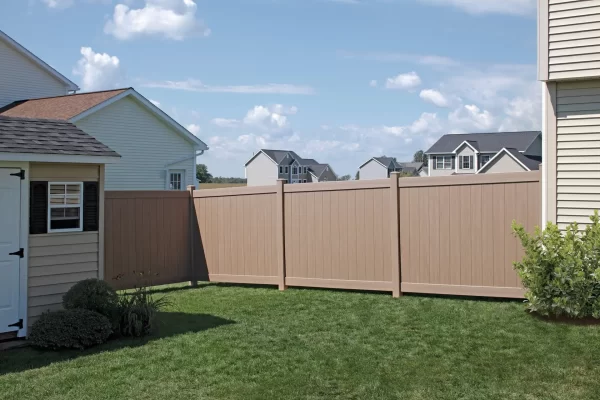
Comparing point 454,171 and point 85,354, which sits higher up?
point 454,171

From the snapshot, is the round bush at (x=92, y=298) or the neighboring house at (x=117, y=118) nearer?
the round bush at (x=92, y=298)

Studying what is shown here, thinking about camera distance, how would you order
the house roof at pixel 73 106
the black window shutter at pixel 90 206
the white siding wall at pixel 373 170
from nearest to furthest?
the black window shutter at pixel 90 206 → the house roof at pixel 73 106 → the white siding wall at pixel 373 170

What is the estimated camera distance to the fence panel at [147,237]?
1145 centimetres

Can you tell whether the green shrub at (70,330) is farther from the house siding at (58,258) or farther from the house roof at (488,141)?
the house roof at (488,141)

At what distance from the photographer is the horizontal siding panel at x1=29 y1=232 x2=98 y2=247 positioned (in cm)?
828

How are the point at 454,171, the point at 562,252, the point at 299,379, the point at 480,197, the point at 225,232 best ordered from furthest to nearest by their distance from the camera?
the point at 454,171 < the point at 225,232 < the point at 480,197 < the point at 562,252 < the point at 299,379

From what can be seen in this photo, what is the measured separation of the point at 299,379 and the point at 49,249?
421 cm

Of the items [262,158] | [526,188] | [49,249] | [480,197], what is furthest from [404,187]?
[262,158]

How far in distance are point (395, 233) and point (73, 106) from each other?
570 inches

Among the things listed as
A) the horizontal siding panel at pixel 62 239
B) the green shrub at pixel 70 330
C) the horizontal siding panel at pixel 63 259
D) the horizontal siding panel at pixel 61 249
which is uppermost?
the horizontal siding panel at pixel 62 239

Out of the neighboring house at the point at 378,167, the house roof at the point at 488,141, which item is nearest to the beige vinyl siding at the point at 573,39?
the house roof at the point at 488,141

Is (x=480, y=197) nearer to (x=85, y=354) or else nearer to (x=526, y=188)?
(x=526, y=188)

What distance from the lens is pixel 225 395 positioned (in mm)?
5727

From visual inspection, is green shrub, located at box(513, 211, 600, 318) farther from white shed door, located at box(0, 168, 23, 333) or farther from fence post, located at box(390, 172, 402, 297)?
white shed door, located at box(0, 168, 23, 333)
